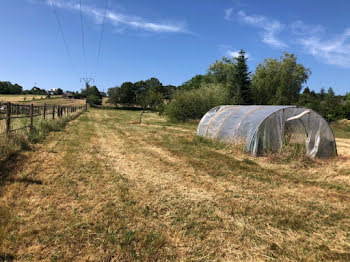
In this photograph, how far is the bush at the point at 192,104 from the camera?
27.0 m

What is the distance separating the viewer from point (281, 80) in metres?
40.9

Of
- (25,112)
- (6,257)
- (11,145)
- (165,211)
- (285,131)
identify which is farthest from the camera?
(25,112)

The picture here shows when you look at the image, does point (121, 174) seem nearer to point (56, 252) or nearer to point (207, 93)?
point (56, 252)

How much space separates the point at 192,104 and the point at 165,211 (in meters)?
23.8

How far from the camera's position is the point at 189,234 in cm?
320

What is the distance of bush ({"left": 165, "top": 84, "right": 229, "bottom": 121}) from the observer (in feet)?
88.4

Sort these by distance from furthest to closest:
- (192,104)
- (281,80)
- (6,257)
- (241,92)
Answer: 1. (281,80)
2. (241,92)
3. (192,104)
4. (6,257)

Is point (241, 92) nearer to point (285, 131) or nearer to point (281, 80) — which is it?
point (281, 80)

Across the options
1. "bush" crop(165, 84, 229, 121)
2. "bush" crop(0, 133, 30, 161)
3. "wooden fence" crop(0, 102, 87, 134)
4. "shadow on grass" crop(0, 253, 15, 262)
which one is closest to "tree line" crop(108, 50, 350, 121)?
"bush" crop(165, 84, 229, 121)

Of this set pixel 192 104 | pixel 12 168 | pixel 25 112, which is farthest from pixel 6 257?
pixel 192 104

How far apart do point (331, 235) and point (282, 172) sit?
358 centimetres

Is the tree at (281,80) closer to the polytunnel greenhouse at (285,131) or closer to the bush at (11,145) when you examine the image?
the polytunnel greenhouse at (285,131)

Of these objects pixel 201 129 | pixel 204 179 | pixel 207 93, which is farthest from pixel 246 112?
pixel 207 93

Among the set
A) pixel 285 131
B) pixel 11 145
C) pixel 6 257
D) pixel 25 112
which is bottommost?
pixel 6 257
